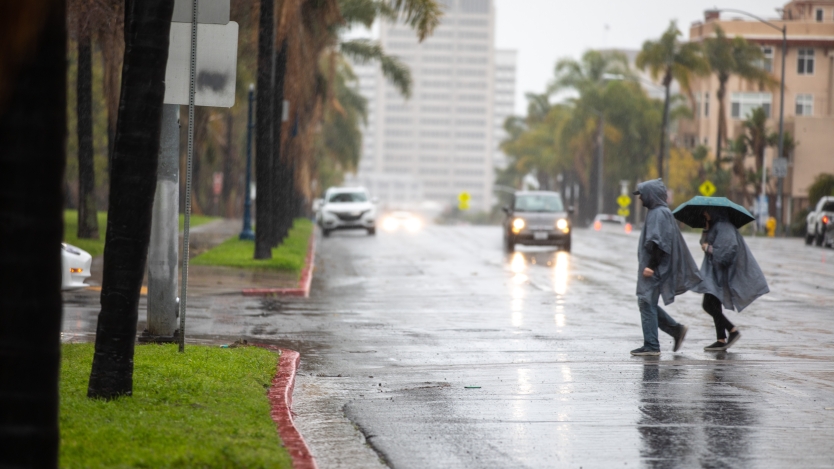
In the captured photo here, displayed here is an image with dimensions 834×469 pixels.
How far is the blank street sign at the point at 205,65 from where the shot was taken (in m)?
→ 10.1

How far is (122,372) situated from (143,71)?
211cm

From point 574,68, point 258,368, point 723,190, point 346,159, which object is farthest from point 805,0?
point 258,368

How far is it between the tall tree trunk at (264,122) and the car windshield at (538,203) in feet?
36.0

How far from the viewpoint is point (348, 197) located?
4447 cm

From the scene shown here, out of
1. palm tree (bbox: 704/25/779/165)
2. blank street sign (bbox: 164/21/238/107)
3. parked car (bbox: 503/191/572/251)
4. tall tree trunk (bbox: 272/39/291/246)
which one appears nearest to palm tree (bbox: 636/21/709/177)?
palm tree (bbox: 704/25/779/165)

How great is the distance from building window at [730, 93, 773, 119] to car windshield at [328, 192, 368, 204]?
47262mm

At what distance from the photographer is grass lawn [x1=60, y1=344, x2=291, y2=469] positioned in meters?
6.14

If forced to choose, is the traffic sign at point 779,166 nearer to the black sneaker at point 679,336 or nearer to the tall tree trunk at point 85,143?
the tall tree trunk at point 85,143

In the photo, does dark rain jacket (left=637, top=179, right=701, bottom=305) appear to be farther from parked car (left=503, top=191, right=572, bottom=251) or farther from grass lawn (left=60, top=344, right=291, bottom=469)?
parked car (left=503, top=191, right=572, bottom=251)

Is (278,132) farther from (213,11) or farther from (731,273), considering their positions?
(213,11)

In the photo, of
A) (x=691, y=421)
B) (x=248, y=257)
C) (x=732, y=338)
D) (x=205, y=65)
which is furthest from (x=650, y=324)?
(x=248, y=257)

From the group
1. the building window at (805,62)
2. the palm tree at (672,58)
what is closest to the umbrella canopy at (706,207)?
the palm tree at (672,58)

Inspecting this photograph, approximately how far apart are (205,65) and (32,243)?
5735mm

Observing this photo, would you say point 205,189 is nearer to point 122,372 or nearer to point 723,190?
point 723,190
